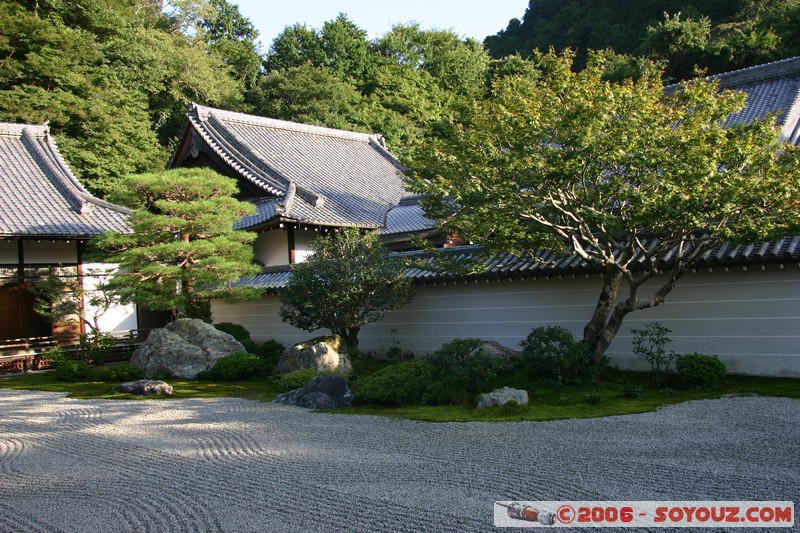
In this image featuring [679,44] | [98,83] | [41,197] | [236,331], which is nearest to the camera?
[236,331]

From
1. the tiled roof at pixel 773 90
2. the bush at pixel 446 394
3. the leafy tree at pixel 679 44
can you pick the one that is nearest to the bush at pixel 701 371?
the bush at pixel 446 394

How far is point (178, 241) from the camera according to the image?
637 inches

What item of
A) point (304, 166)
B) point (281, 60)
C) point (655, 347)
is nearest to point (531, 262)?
point (655, 347)

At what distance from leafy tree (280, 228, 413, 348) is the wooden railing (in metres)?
6.95

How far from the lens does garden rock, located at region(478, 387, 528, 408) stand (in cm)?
1024

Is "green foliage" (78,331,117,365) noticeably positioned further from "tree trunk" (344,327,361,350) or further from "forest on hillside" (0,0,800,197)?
"forest on hillside" (0,0,800,197)

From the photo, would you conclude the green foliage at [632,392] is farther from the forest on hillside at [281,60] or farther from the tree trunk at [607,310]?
the forest on hillside at [281,60]

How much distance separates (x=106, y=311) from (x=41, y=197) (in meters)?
4.20

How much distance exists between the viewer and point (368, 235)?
51.8 feet

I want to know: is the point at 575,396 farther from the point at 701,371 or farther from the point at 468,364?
the point at 701,371

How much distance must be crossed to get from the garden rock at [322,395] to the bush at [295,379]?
0.76 metres

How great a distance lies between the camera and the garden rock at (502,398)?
33.6 feet

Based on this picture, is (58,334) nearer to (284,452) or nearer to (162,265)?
(162,265)

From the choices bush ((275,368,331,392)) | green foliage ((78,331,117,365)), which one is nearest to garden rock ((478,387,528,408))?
bush ((275,368,331,392))
